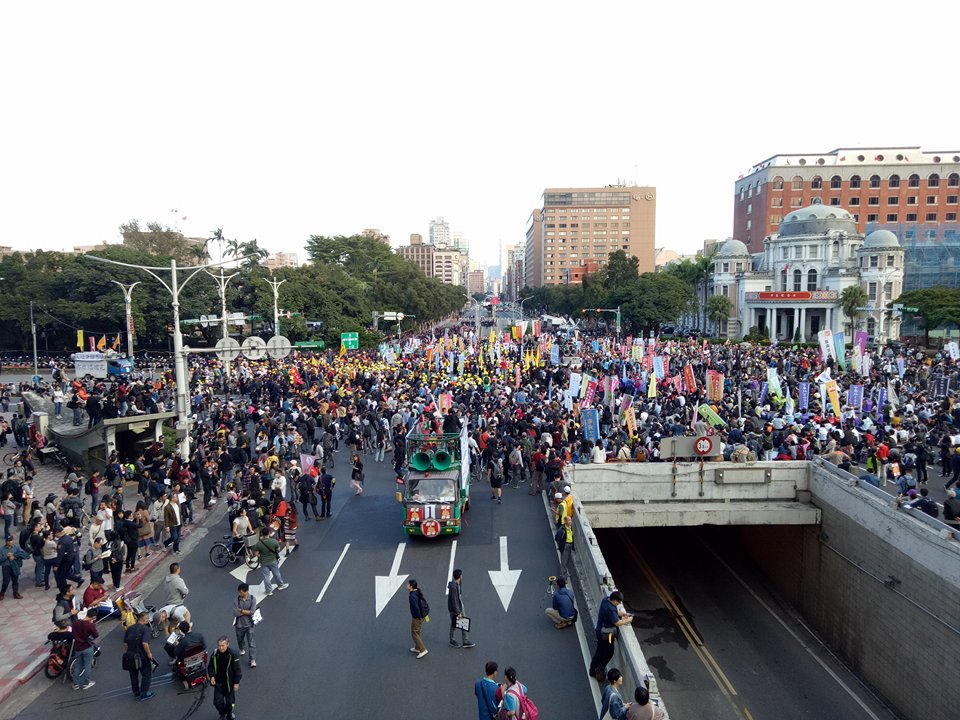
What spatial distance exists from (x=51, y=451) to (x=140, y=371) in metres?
22.4

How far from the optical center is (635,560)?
2158 cm

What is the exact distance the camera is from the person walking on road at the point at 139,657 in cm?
998

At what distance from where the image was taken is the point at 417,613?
10.9m

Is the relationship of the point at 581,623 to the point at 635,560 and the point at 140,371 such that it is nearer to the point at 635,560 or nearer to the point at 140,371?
the point at 635,560

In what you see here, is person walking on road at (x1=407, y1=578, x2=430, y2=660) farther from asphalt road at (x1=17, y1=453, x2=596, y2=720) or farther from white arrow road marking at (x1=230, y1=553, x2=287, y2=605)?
white arrow road marking at (x1=230, y1=553, x2=287, y2=605)

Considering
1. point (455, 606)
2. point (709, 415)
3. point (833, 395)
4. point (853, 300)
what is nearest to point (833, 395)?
point (833, 395)

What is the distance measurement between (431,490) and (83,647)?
314 inches

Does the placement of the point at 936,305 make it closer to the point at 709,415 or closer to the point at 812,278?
the point at 812,278

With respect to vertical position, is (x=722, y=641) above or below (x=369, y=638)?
below

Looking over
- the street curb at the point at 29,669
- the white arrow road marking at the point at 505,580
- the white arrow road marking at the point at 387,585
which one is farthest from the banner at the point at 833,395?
the street curb at the point at 29,669

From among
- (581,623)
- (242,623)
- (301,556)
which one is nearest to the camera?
(242,623)

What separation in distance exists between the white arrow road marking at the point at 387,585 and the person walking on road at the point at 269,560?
2.02 metres

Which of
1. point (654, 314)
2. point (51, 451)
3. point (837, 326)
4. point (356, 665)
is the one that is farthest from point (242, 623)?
point (837, 326)

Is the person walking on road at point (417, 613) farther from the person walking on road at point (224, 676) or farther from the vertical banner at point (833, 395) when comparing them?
the vertical banner at point (833, 395)
